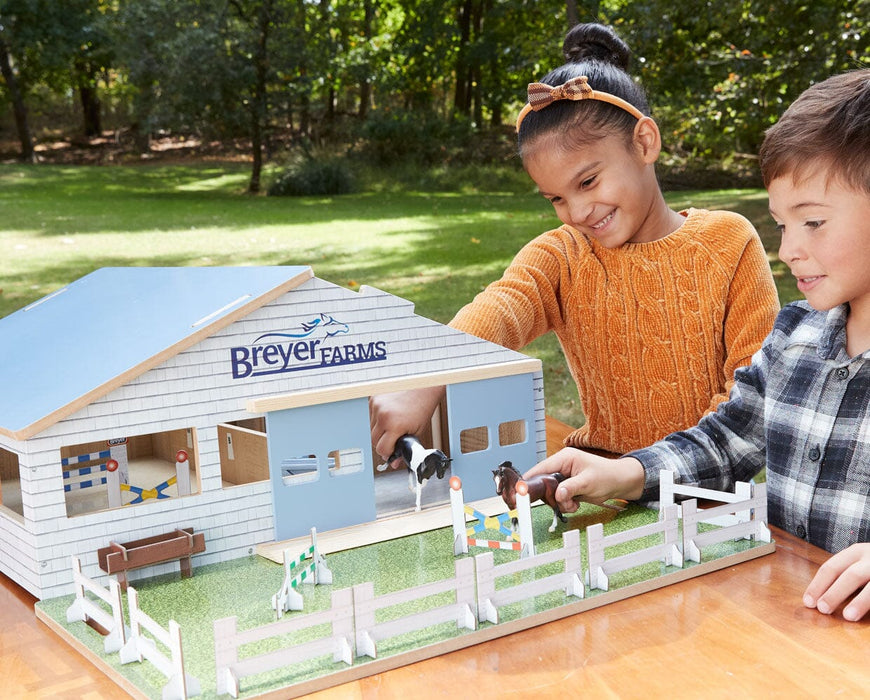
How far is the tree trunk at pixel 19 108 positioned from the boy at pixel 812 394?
22.0 meters

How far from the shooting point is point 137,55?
51.6 feet

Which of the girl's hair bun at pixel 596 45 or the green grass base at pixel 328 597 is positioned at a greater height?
the girl's hair bun at pixel 596 45

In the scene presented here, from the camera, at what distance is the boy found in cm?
142

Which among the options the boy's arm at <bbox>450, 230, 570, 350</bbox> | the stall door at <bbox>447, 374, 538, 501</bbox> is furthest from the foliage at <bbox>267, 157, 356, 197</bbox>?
the stall door at <bbox>447, 374, 538, 501</bbox>

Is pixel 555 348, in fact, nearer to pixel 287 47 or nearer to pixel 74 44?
pixel 287 47

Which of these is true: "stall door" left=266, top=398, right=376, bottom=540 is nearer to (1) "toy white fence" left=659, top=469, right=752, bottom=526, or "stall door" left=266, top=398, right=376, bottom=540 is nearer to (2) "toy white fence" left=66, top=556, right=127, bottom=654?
(2) "toy white fence" left=66, top=556, right=127, bottom=654

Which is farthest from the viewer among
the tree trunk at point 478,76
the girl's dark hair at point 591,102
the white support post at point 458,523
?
the tree trunk at point 478,76

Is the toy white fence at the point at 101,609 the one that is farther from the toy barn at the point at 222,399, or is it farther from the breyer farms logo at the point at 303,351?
the breyer farms logo at the point at 303,351

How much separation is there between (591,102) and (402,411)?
810 millimetres

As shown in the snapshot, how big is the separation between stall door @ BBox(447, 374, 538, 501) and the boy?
7.4 inches

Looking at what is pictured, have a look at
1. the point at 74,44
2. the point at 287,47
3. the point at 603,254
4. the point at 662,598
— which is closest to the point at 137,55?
the point at 287,47

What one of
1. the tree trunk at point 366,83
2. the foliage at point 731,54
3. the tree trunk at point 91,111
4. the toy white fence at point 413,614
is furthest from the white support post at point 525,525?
the tree trunk at point 91,111

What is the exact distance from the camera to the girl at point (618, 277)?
6.57 ft

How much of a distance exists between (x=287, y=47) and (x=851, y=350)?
1571 centimetres
